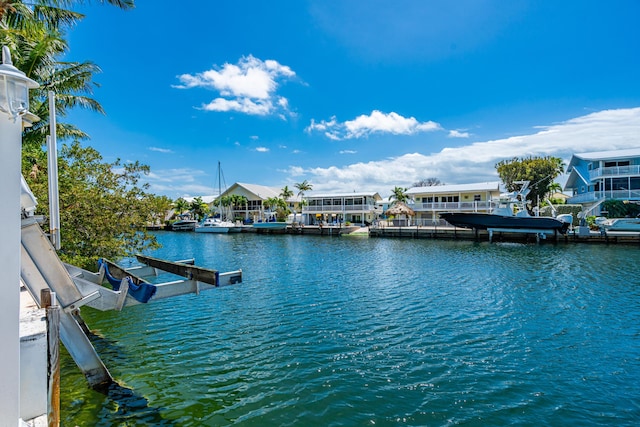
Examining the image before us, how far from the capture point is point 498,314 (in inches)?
472

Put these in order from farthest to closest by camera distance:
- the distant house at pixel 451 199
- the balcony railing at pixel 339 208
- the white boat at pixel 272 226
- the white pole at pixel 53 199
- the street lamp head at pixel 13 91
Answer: the balcony railing at pixel 339 208
the white boat at pixel 272 226
the distant house at pixel 451 199
the white pole at pixel 53 199
the street lamp head at pixel 13 91

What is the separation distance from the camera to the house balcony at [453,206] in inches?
1857

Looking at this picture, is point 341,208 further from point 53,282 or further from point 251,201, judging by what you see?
point 53,282

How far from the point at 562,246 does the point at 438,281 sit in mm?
23065

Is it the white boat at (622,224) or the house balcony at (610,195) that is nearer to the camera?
the white boat at (622,224)

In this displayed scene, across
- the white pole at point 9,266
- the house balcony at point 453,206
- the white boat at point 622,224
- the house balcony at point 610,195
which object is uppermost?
the house balcony at point 610,195

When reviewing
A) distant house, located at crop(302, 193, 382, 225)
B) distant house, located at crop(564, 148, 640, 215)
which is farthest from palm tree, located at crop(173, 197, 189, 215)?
distant house, located at crop(564, 148, 640, 215)

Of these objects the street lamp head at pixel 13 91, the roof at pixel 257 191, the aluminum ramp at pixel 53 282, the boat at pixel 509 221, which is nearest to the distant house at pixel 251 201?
the roof at pixel 257 191

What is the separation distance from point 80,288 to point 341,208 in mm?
53359

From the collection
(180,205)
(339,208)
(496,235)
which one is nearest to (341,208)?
(339,208)

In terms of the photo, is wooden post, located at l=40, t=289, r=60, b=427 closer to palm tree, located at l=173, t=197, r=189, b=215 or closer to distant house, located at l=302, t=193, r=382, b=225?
distant house, located at l=302, t=193, r=382, b=225

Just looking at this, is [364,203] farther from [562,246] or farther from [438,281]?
[438,281]

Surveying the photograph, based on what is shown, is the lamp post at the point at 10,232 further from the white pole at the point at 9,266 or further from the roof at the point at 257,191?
the roof at the point at 257,191

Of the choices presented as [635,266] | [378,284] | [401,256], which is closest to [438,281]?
[378,284]
